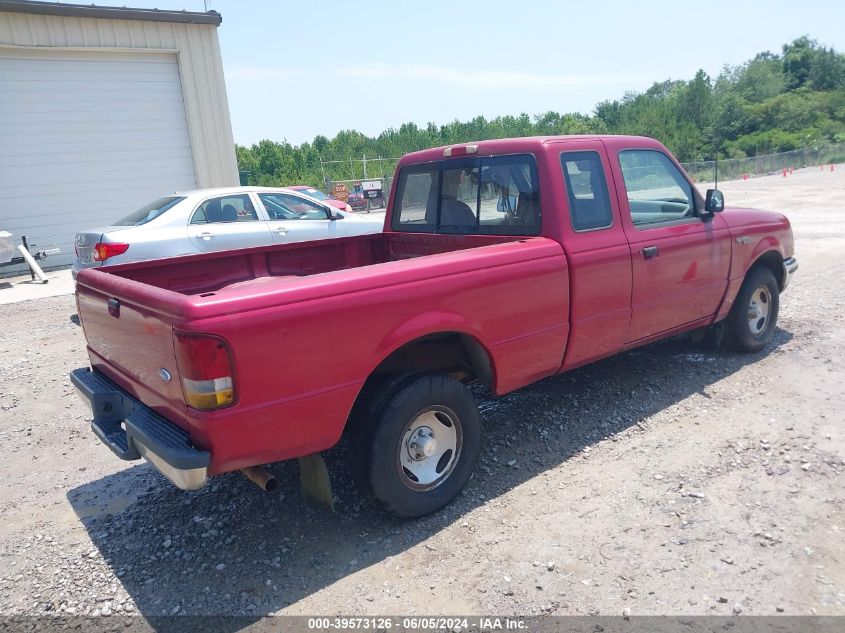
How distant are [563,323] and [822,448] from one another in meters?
1.82

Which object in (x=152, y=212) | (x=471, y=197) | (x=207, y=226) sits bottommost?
(x=207, y=226)

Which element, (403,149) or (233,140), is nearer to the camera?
(233,140)

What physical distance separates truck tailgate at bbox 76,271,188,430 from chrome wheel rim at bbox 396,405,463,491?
46.1 inches

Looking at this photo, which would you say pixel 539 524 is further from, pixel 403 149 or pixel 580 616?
pixel 403 149

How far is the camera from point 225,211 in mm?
9117

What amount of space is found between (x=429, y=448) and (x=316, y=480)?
2.07ft

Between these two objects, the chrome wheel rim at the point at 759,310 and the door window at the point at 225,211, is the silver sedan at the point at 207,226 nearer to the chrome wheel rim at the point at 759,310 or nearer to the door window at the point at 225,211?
the door window at the point at 225,211

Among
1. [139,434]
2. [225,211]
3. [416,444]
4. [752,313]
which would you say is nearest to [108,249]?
[225,211]

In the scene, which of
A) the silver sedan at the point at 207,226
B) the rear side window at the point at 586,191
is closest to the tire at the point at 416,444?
the rear side window at the point at 586,191

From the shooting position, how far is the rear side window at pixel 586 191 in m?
4.19

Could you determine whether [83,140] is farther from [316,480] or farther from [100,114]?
[316,480]

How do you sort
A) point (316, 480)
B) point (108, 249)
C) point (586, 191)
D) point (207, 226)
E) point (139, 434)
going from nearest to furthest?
point (139, 434) → point (316, 480) → point (586, 191) → point (108, 249) → point (207, 226)

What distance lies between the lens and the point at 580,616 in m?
2.77

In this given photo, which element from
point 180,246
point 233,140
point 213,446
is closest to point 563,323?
point 213,446
